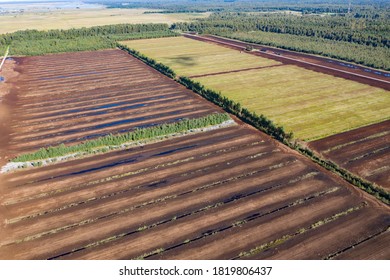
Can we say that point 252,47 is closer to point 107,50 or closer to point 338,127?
point 107,50

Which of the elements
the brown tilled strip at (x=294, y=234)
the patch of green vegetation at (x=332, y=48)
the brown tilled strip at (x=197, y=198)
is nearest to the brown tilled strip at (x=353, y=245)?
the brown tilled strip at (x=294, y=234)

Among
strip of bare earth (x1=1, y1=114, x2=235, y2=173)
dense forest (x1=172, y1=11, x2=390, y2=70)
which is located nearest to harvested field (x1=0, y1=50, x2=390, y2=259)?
strip of bare earth (x1=1, y1=114, x2=235, y2=173)

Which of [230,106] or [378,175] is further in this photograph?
[230,106]

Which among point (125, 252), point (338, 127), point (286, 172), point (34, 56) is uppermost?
point (34, 56)

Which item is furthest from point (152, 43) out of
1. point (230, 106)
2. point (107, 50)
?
point (230, 106)

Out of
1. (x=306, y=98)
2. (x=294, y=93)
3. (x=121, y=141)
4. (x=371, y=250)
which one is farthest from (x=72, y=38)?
(x=371, y=250)

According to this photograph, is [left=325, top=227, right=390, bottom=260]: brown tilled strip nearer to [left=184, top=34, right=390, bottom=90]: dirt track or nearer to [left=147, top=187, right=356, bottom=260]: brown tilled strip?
[left=147, top=187, right=356, bottom=260]: brown tilled strip
